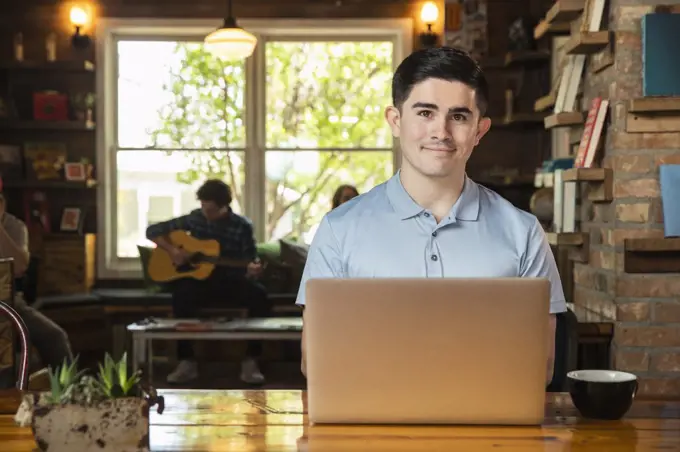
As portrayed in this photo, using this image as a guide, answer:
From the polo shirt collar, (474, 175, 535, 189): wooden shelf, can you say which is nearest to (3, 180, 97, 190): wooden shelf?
(474, 175, 535, 189): wooden shelf

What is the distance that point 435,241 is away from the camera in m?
1.89

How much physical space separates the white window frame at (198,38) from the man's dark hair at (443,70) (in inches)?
207

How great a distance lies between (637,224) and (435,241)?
4.60ft

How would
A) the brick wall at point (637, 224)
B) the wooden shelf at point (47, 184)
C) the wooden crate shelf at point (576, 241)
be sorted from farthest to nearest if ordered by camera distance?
the wooden shelf at point (47, 184), the wooden crate shelf at point (576, 241), the brick wall at point (637, 224)

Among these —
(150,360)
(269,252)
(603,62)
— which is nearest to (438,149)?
(603,62)

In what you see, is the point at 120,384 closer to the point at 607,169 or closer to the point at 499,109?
the point at 607,169

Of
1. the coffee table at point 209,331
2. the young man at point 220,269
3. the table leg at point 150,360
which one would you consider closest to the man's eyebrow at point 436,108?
the coffee table at point 209,331

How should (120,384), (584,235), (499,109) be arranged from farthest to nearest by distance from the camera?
(499,109)
(584,235)
(120,384)

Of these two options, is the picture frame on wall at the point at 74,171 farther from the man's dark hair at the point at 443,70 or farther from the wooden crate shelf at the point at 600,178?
the man's dark hair at the point at 443,70

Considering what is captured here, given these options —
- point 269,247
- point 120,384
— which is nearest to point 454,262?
point 120,384

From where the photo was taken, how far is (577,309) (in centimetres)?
356

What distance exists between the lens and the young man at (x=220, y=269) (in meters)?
6.33

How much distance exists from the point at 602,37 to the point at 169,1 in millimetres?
4577

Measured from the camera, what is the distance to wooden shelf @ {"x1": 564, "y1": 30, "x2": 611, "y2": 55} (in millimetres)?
3092
